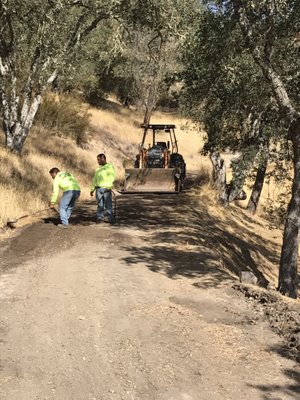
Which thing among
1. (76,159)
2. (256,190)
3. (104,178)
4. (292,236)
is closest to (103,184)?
(104,178)

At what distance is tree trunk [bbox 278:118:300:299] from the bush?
15.9 meters

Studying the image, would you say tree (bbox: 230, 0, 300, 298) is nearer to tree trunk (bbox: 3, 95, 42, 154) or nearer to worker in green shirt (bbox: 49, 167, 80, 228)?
worker in green shirt (bbox: 49, 167, 80, 228)

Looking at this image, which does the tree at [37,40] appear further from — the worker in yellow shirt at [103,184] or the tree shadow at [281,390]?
the tree shadow at [281,390]

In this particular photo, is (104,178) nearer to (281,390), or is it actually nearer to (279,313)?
(279,313)

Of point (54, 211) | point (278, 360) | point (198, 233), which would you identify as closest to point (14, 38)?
point (54, 211)

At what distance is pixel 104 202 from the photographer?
13211 millimetres

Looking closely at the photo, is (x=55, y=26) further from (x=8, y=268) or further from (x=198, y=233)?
(x=8, y=268)

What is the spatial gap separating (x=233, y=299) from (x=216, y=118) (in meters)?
10.6

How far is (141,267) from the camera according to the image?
9227 millimetres

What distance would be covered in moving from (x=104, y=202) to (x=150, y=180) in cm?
595

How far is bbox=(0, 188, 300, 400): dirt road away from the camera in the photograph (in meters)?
4.88

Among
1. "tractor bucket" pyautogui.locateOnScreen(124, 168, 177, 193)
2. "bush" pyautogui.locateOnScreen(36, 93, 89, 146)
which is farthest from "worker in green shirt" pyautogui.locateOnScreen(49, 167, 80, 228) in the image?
"bush" pyautogui.locateOnScreen(36, 93, 89, 146)

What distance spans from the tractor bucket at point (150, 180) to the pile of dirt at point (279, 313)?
10.9 metres

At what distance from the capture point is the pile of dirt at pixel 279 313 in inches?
238
